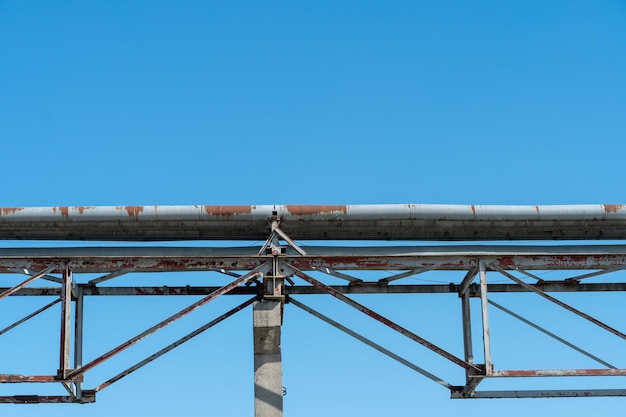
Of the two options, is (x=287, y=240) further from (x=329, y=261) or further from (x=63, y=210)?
(x=63, y=210)

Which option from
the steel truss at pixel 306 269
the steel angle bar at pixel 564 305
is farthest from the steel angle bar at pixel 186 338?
the steel angle bar at pixel 564 305

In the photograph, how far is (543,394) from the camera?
16516 millimetres

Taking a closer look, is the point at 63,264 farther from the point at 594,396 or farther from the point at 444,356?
the point at 594,396

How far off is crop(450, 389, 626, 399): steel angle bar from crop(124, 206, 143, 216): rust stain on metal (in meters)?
5.51

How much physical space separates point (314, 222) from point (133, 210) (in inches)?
109

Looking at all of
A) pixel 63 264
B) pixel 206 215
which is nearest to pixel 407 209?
pixel 206 215

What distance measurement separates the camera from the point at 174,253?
55.1ft

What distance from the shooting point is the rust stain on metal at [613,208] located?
16.5 m

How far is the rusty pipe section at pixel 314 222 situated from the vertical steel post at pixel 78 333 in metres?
1.41

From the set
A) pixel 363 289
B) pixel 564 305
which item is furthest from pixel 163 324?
pixel 564 305

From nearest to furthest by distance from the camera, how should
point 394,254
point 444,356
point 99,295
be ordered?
point 444,356, point 394,254, point 99,295

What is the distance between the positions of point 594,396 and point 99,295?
825 centimetres

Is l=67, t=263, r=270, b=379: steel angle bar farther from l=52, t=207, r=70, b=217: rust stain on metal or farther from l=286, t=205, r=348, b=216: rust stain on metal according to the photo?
l=52, t=207, r=70, b=217: rust stain on metal

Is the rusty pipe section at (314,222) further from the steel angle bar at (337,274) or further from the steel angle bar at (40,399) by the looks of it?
the steel angle bar at (40,399)
